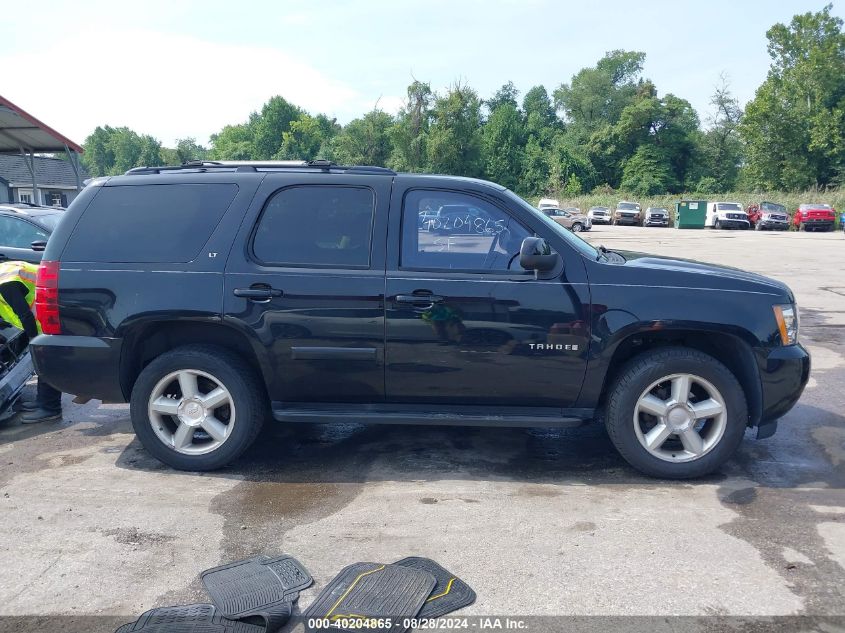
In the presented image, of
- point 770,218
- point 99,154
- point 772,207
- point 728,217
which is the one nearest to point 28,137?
point 728,217

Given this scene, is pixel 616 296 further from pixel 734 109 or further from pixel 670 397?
pixel 734 109

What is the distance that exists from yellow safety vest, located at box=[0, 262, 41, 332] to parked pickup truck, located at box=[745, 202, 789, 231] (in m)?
44.4

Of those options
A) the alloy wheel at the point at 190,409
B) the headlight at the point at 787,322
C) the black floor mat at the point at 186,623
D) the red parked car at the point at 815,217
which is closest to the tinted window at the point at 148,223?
the alloy wheel at the point at 190,409

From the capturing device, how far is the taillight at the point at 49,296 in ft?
15.0

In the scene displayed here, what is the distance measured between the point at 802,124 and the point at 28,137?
5911 cm

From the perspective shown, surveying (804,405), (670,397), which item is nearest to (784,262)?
(804,405)

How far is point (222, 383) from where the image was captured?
4531mm

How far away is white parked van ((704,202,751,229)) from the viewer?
43906 millimetres

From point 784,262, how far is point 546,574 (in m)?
18.1

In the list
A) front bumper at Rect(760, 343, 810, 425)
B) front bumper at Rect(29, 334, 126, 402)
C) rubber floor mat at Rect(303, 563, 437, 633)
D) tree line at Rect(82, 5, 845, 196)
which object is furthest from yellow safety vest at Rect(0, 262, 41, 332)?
tree line at Rect(82, 5, 845, 196)

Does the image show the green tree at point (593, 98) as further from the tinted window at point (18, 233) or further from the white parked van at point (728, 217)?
the tinted window at point (18, 233)

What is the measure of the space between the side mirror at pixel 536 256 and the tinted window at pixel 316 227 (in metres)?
0.99

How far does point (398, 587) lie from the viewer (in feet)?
10.3

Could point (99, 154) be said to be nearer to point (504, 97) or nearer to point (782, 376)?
point (504, 97)
